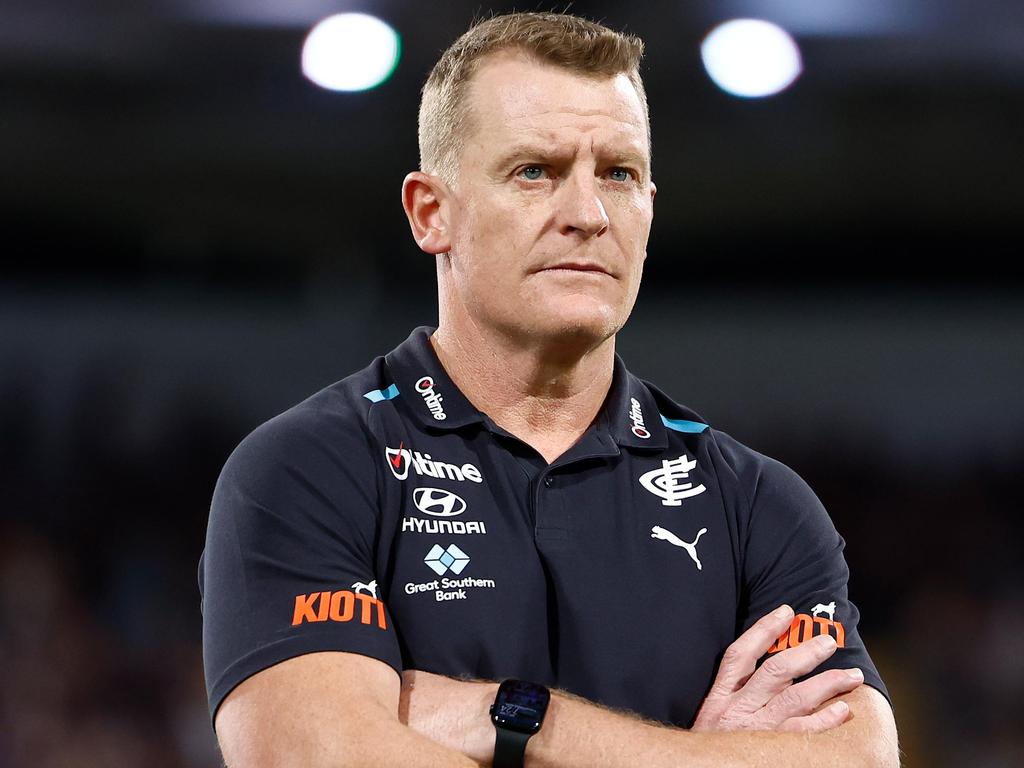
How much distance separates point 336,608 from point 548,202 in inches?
32.0

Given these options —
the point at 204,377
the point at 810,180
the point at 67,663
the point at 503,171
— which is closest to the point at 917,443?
the point at 810,180

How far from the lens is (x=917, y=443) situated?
8.18 metres

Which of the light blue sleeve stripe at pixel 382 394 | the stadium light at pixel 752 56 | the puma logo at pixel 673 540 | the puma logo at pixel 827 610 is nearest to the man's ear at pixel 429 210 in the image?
the light blue sleeve stripe at pixel 382 394

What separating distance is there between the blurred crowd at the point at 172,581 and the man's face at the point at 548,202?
14.4ft

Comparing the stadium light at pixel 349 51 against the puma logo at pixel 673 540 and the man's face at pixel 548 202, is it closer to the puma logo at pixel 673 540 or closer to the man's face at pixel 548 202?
the man's face at pixel 548 202

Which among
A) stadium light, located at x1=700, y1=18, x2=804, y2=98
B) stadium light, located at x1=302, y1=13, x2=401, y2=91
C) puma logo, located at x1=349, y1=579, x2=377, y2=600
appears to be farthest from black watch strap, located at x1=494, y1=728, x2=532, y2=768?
stadium light, located at x1=700, y1=18, x2=804, y2=98

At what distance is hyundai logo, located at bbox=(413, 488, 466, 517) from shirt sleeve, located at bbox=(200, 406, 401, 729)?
82 mm

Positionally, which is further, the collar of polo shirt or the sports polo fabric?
the collar of polo shirt

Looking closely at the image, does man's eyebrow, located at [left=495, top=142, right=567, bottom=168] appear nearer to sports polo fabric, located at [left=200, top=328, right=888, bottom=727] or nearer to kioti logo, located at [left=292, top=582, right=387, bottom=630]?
sports polo fabric, located at [left=200, top=328, right=888, bottom=727]

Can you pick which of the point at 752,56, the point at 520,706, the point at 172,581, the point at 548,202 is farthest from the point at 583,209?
the point at 172,581

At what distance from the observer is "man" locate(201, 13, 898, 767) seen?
2008 millimetres

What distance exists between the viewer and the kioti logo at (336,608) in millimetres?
2031

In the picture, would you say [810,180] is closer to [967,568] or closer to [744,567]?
[967,568]

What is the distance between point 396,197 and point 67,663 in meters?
2.85
